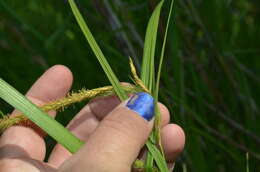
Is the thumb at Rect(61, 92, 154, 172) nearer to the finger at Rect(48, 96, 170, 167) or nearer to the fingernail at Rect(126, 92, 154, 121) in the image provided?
the fingernail at Rect(126, 92, 154, 121)

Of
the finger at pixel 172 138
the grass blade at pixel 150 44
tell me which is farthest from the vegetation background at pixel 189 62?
the grass blade at pixel 150 44

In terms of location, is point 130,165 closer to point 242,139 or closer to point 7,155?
point 7,155

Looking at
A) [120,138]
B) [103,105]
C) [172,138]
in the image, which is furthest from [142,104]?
[103,105]

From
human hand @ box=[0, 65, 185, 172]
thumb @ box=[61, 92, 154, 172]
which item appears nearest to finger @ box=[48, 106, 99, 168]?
human hand @ box=[0, 65, 185, 172]

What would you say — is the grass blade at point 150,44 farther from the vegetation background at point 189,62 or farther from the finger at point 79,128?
the finger at point 79,128

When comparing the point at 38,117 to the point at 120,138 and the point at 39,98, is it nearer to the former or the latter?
the point at 120,138

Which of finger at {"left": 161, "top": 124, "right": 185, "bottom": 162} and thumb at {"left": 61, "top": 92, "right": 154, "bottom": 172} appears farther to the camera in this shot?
finger at {"left": 161, "top": 124, "right": 185, "bottom": 162}

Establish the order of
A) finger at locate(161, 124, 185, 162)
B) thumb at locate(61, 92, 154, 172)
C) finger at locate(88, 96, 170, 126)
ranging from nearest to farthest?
thumb at locate(61, 92, 154, 172), finger at locate(161, 124, 185, 162), finger at locate(88, 96, 170, 126)
